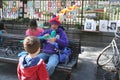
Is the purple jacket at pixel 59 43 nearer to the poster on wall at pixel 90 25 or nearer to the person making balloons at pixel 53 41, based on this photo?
the person making balloons at pixel 53 41

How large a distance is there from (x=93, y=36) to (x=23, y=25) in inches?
117

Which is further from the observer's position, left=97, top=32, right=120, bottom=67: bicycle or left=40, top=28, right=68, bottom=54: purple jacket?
left=97, top=32, right=120, bottom=67: bicycle

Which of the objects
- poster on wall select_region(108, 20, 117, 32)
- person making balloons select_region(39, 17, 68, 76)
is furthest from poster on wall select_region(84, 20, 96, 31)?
person making balloons select_region(39, 17, 68, 76)

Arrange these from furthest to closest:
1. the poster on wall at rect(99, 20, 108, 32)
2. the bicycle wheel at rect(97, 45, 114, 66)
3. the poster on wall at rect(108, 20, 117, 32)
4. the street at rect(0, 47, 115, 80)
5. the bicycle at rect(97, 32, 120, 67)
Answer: the poster on wall at rect(99, 20, 108, 32)
the poster on wall at rect(108, 20, 117, 32)
the bicycle wheel at rect(97, 45, 114, 66)
the bicycle at rect(97, 32, 120, 67)
the street at rect(0, 47, 115, 80)

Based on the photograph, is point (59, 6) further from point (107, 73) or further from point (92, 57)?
point (107, 73)

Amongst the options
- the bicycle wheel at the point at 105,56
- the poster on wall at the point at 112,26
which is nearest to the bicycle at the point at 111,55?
the bicycle wheel at the point at 105,56

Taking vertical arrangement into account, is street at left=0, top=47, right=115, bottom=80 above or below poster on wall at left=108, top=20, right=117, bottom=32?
below

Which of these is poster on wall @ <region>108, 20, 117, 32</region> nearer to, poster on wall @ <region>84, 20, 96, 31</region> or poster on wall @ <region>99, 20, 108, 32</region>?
poster on wall @ <region>99, 20, 108, 32</region>

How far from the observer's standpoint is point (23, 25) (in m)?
11.1

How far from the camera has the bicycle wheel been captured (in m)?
6.75

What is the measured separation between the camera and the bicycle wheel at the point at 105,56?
266 inches

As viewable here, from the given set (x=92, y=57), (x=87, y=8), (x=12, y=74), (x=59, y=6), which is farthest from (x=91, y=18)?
(x=12, y=74)

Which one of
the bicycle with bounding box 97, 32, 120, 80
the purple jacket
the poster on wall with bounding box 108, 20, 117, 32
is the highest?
the poster on wall with bounding box 108, 20, 117, 32

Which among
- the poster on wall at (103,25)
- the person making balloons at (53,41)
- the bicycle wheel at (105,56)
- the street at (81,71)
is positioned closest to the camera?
the person making balloons at (53,41)
